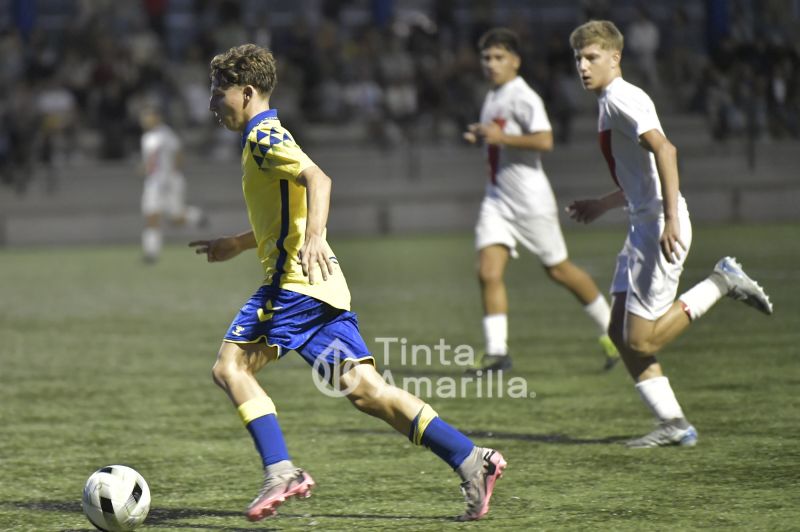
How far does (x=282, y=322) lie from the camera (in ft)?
17.3

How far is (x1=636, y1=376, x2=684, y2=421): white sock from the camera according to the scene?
653 centimetres

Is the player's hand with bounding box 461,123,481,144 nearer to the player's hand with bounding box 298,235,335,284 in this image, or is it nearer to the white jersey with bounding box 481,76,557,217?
the white jersey with bounding box 481,76,557,217

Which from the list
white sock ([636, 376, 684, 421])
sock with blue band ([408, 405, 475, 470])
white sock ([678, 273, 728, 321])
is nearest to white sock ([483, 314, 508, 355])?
white sock ([678, 273, 728, 321])

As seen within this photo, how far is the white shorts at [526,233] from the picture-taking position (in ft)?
30.1

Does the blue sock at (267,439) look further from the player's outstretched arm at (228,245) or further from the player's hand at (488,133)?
the player's hand at (488,133)

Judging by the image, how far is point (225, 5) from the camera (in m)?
25.5

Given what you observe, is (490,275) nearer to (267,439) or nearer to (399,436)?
(399,436)

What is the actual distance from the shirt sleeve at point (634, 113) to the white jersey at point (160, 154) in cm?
1335

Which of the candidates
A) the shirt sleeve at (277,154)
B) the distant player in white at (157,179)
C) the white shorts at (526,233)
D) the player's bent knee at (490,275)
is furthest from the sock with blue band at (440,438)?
the distant player in white at (157,179)

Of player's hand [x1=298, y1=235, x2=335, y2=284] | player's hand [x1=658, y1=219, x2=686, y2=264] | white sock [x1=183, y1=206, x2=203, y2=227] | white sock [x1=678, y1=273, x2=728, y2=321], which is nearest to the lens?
player's hand [x1=298, y1=235, x2=335, y2=284]

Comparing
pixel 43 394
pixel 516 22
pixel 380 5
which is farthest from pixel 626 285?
pixel 380 5

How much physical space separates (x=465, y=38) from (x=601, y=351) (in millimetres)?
16749

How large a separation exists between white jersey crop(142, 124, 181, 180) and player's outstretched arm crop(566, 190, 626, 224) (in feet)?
41.1

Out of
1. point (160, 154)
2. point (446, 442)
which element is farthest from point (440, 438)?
point (160, 154)
